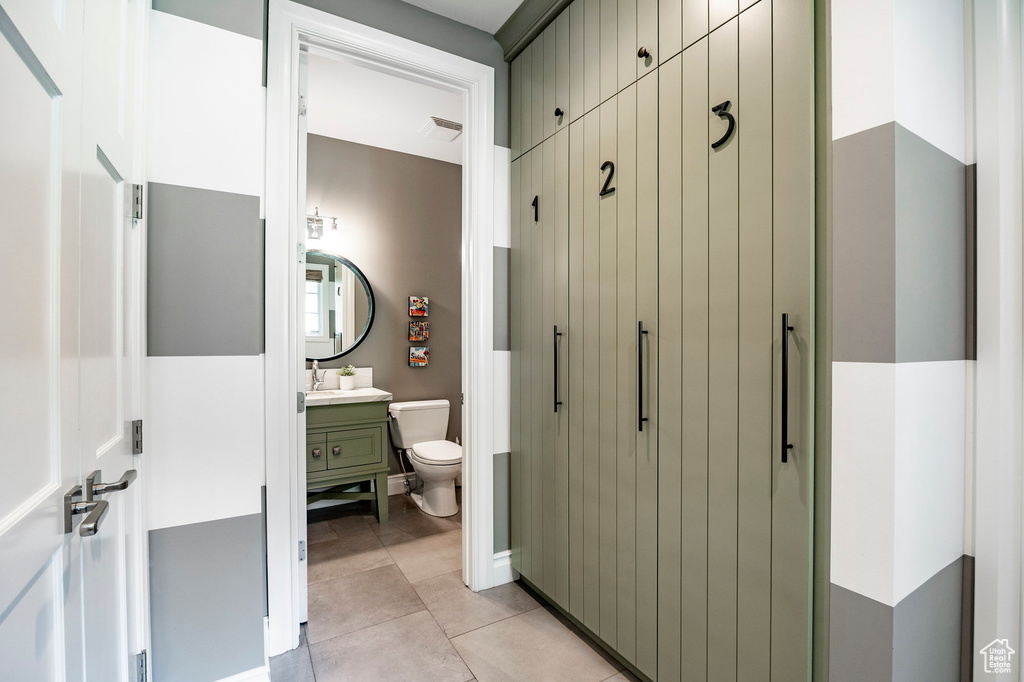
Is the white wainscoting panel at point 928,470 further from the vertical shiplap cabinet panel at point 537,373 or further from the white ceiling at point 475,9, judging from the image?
the white ceiling at point 475,9

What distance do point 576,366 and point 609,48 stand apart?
1.15 m

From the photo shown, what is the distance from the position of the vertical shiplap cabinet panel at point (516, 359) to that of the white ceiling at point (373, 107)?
85 centimetres

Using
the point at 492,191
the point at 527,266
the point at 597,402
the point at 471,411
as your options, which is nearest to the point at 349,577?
the point at 471,411

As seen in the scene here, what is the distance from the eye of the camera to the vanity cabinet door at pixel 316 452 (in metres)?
2.91

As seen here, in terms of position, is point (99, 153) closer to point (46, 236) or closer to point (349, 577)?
point (46, 236)

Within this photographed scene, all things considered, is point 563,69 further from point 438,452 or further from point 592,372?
point 438,452

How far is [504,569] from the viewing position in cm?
231

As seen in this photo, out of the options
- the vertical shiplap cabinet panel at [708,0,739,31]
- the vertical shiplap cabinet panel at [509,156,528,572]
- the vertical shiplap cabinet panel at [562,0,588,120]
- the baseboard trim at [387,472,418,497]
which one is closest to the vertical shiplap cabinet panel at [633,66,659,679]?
the vertical shiplap cabinet panel at [708,0,739,31]

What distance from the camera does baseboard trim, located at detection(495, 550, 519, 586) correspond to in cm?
229

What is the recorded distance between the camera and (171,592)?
136 centimetres

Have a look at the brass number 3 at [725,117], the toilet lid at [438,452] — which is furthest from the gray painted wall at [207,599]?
the brass number 3 at [725,117]

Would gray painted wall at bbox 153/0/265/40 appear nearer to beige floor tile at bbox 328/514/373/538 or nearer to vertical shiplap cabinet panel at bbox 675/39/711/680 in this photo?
vertical shiplap cabinet panel at bbox 675/39/711/680

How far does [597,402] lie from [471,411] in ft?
2.24

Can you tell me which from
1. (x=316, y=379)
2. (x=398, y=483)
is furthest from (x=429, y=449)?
(x=316, y=379)
